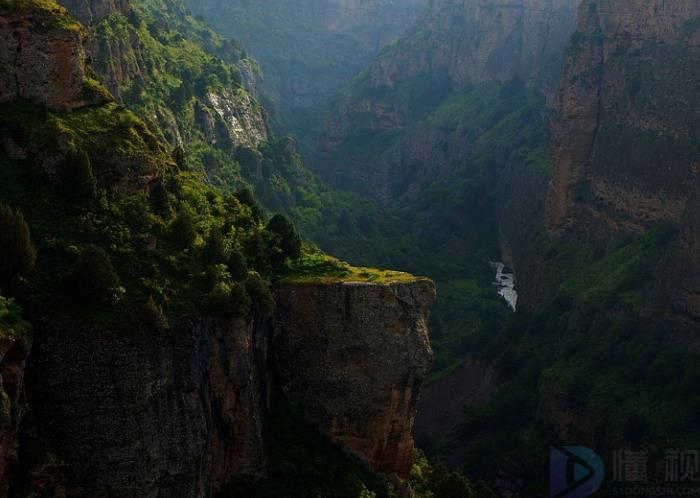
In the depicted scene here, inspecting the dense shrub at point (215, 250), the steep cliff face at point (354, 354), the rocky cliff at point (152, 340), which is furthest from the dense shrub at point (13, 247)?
the steep cliff face at point (354, 354)

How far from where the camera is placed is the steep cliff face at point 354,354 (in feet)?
133

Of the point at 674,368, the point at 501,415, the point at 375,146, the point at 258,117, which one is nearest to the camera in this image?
the point at 674,368

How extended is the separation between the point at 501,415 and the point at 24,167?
55.9m

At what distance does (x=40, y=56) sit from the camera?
35406mm

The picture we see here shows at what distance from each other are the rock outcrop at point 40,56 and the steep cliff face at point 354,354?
42.1 feet

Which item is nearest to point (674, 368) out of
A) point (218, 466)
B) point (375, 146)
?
point (218, 466)

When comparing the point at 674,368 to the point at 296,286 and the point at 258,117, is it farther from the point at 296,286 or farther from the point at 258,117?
the point at 258,117

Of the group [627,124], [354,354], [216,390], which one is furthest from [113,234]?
[627,124]

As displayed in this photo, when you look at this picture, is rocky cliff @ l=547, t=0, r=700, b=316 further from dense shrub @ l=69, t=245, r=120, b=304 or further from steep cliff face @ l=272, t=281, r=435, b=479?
dense shrub @ l=69, t=245, r=120, b=304

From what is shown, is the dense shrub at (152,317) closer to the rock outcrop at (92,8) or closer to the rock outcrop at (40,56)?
the rock outcrop at (40,56)

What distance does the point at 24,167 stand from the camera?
33562 millimetres

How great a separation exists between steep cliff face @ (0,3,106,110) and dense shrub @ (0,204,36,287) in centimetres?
782

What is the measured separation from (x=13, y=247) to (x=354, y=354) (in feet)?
55.2

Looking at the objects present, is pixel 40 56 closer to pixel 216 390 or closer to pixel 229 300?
pixel 229 300
